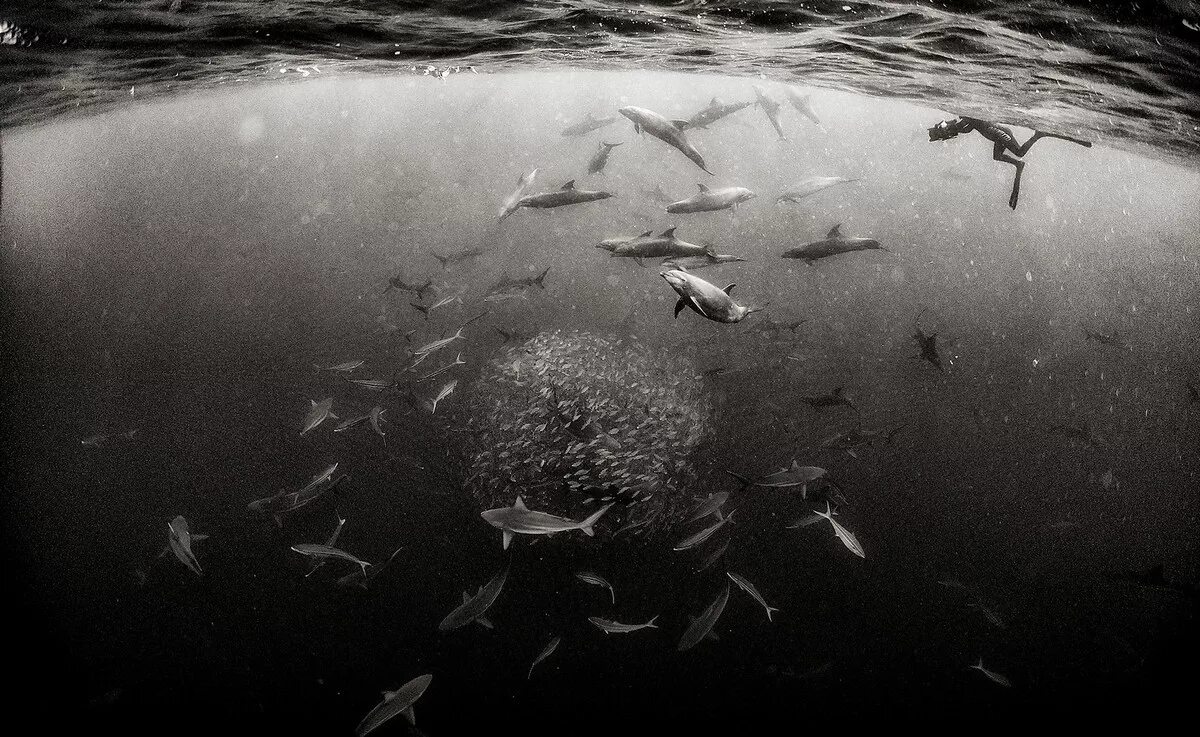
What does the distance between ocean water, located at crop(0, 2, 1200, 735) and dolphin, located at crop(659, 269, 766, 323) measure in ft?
12.0

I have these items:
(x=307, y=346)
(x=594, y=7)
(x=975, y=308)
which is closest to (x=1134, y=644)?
(x=975, y=308)

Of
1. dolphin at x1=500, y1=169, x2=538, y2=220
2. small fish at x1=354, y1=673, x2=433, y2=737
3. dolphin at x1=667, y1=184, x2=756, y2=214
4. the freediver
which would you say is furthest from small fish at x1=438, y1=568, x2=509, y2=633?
the freediver

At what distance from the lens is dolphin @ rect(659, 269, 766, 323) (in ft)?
7.78

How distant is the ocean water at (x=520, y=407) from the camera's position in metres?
6.77

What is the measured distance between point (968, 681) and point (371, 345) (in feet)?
60.6

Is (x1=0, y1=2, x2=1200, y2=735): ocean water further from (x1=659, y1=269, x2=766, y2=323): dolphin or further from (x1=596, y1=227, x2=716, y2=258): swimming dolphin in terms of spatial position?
(x1=659, y1=269, x2=766, y2=323): dolphin

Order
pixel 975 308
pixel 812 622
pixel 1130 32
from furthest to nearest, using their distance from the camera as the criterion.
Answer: pixel 975 308 < pixel 812 622 < pixel 1130 32

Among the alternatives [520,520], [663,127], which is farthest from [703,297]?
[663,127]

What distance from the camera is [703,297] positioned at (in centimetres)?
242

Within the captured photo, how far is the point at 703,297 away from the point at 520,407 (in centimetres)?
753

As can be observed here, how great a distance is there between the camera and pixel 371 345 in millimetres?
12930

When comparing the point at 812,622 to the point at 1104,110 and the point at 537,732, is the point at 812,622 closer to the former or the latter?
the point at 537,732

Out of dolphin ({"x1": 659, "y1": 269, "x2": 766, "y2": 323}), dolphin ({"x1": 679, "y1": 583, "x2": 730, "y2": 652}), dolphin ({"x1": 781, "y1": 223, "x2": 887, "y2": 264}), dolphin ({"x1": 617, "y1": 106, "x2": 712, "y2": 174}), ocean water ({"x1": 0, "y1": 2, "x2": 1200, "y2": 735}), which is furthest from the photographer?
ocean water ({"x1": 0, "y1": 2, "x2": 1200, "y2": 735})

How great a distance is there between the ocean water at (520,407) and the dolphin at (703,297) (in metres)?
3.67
